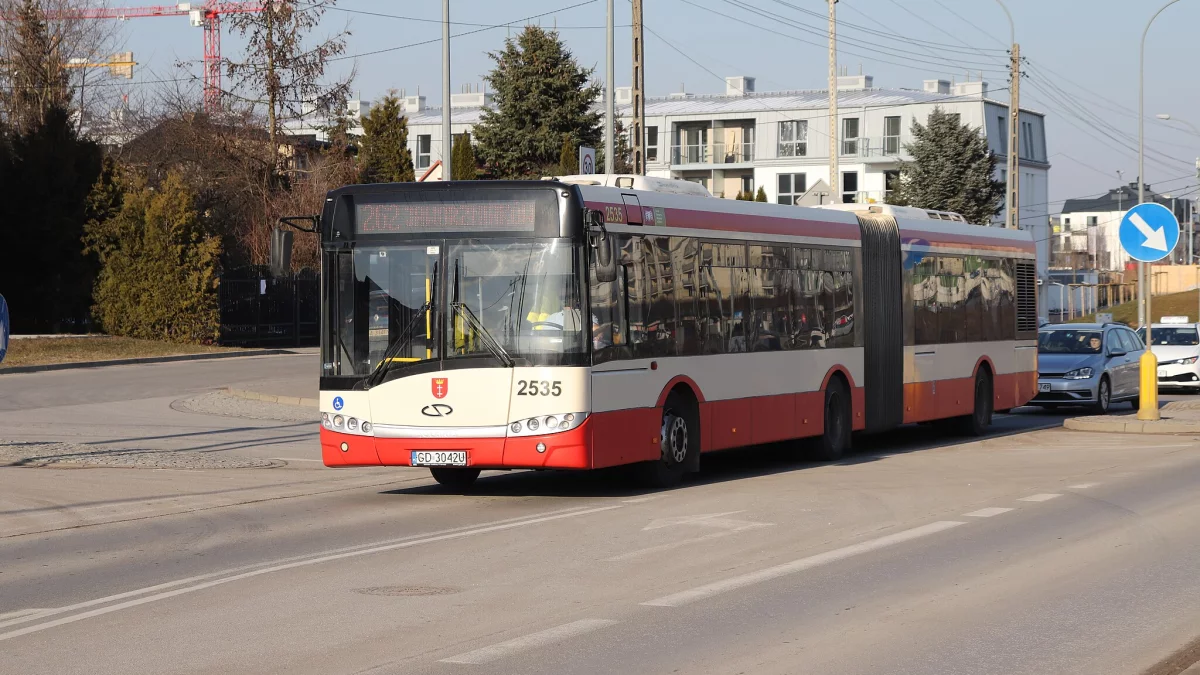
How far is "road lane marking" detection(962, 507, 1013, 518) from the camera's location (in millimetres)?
13109

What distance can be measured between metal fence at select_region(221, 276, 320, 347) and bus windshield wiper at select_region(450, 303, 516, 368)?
3780 cm

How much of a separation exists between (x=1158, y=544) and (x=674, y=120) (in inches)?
3223

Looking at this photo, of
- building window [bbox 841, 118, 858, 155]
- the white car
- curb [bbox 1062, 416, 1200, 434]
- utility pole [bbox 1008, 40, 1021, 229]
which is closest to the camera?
curb [bbox 1062, 416, 1200, 434]

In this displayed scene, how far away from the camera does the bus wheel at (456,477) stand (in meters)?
15.7

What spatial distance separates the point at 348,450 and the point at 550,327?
2.19m

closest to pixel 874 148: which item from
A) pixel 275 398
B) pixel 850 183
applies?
pixel 850 183

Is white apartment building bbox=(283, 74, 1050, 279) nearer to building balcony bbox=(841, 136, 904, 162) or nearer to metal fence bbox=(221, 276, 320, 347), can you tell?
building balcony bbox=(841, 136, 904, 162)

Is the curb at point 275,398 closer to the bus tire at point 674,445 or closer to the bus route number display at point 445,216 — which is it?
the bus tire at point 674,445

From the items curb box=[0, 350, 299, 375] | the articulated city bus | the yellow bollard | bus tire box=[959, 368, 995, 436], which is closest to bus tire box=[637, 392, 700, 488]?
the articulated city bus

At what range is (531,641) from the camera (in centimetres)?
780

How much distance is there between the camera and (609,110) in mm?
32062

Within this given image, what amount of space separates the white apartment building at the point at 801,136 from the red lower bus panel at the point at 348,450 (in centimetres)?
7002

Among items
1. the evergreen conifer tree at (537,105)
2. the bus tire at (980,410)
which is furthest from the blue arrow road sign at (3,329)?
the evergreen conifer tree at (537,105)

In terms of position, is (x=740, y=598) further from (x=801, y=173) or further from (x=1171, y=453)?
(x=801, y=173)
